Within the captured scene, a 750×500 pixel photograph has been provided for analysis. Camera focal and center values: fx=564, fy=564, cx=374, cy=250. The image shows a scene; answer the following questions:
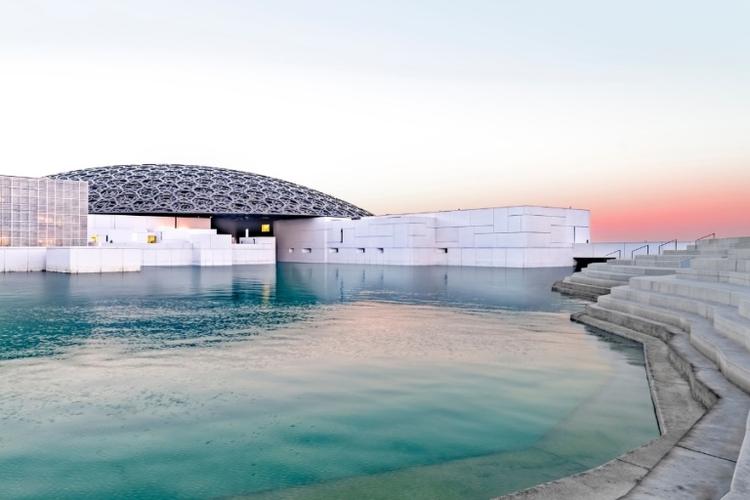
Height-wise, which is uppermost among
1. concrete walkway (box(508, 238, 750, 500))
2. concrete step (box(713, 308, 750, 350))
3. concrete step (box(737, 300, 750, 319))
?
concrete step (box(737, 300, 750, 319))

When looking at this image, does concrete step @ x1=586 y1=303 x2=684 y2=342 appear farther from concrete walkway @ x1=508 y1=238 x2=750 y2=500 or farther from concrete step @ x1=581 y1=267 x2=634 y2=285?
concrete step @ x1=581 y1=267 x2=634 y2=285

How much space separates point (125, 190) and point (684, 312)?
7309 centimetres

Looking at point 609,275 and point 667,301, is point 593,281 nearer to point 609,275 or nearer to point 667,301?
point 609,275

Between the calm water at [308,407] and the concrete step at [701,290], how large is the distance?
2294mm

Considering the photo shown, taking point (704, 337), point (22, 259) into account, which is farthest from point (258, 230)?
point (704, 337)

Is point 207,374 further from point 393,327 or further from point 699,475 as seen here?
point 699,475

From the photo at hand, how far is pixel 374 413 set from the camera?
24.4ft

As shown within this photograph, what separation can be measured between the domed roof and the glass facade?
19059 mm

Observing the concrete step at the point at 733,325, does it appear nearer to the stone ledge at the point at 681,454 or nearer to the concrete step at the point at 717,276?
the stone ledge at the point at 681,454

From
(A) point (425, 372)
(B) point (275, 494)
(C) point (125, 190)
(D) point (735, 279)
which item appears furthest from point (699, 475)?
(C) point (125, 190)

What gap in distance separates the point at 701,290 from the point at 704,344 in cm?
404

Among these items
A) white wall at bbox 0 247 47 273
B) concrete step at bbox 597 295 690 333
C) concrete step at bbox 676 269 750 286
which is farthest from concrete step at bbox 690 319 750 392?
white wall at bbox 0 247 47 273

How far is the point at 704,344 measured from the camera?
9812 millimetres

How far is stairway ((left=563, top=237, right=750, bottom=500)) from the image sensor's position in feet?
15.3
